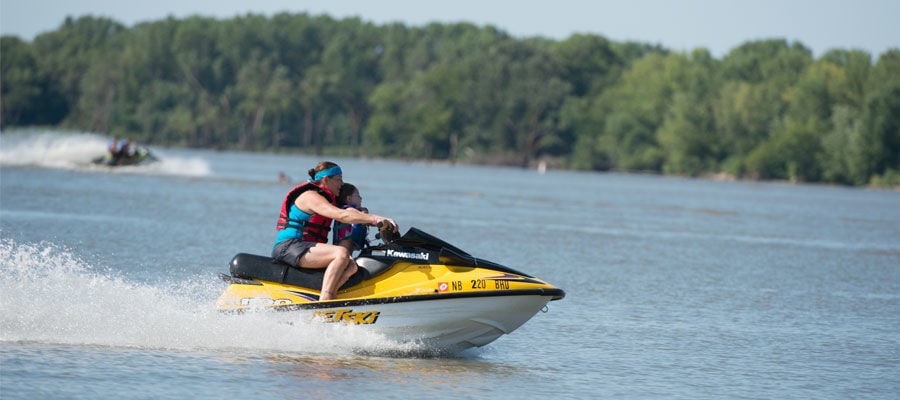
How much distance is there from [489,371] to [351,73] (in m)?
145

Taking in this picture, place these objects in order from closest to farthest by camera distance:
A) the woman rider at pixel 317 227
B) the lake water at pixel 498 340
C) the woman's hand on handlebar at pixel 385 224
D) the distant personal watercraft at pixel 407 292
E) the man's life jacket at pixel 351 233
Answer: the lake water at pixel 498 340 < the woman's hand on handlebar at pixel 385 224 < the woman rider at pixel 317 227 < the distant personal watercraft at pixel 407 292 < the man's life jacket at pixel 351 233

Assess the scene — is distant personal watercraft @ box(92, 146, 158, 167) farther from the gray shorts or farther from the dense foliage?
the dense foliage

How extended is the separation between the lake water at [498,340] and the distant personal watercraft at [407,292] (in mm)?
215

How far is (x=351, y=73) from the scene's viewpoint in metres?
156

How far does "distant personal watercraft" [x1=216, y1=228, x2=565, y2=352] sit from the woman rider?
15 cm

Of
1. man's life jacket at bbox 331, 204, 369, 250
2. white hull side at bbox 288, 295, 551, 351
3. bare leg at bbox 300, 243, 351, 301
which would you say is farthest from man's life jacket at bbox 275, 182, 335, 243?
white hull side at bbox 288, 295, 551, 351

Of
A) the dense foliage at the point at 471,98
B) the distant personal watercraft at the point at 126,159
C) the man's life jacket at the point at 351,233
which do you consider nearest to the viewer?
the man's life jacket at the point at 351,233

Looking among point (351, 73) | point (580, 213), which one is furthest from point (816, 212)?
point (351, 73)

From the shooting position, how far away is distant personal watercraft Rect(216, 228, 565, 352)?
12633 millimetres

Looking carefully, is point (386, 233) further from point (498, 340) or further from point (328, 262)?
point (498, 340)

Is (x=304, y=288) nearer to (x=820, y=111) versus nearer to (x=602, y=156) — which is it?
(x=820, y=111)

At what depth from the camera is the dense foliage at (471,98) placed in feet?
370

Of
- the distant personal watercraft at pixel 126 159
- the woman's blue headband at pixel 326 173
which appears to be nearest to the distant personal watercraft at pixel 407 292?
the woman's blue headband at pixel 326 173

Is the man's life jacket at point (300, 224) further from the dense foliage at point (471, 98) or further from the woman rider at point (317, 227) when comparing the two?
the dense foliage at point (471, 98)
